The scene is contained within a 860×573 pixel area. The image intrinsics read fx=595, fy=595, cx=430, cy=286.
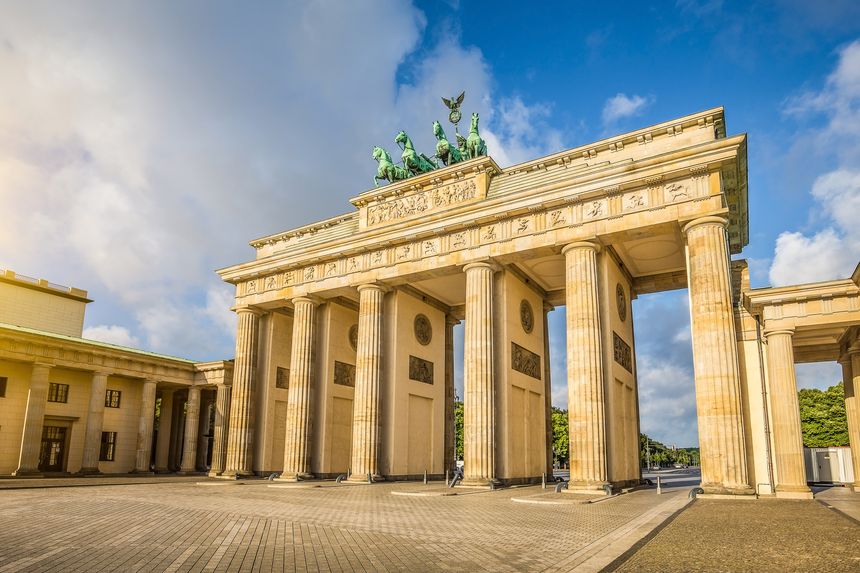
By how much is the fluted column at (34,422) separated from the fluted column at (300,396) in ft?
48.5

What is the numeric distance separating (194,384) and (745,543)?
42.2 meters

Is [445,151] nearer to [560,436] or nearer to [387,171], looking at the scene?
[387,171]

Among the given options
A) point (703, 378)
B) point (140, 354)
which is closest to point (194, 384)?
point (140, 354)

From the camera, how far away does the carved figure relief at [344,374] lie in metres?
35.6

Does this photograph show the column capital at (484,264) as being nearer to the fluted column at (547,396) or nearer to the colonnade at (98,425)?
the fluted column at (547,396)

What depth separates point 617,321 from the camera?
2747 centimetres

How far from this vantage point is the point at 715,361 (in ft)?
69.7

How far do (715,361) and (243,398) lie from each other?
2590 centimetres

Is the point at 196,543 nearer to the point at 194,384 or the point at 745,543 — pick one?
the point at 745,543

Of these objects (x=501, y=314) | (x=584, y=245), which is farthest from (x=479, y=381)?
(x=584, y=245)

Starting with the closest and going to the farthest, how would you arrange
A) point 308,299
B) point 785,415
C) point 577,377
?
1. point 785,415
2. point 577,377
3. point 308,299

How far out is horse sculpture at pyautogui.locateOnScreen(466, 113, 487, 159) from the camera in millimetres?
33188

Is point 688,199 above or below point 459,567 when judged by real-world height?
above

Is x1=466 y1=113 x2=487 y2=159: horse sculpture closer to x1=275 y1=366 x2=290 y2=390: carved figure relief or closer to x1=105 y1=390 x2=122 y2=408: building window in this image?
x1=275 y1=366 x2=290 y2=390: carved figure relief
